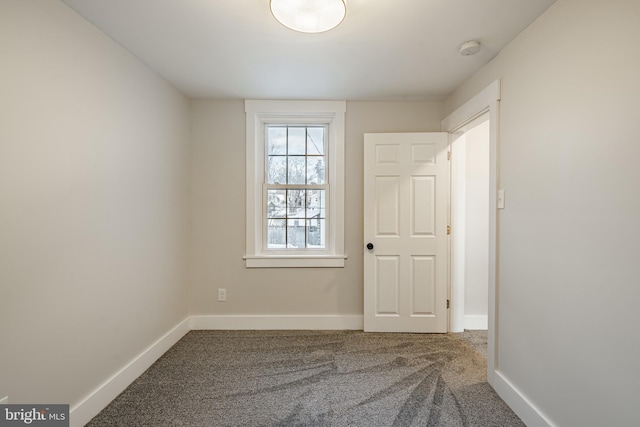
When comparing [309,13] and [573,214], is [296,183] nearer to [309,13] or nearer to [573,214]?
[309,13]

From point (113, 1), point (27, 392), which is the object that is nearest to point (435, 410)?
point (27, 392)

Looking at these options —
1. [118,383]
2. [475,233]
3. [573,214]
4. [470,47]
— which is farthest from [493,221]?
[118,383]

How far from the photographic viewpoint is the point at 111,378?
1.83m

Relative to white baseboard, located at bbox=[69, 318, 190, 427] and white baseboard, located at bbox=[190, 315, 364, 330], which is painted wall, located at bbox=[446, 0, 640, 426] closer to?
white baseboard, located at bbox=[190, 315, 364, 330]

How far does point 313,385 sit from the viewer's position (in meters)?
1.99

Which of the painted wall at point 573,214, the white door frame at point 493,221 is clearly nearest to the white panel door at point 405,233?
the white door frame at point 493,221

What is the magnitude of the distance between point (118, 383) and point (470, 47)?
329cm

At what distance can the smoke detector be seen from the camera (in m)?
1.86

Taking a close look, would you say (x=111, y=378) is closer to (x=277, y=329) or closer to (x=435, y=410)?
(x=277, y=329)

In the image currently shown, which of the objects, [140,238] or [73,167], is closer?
[73,167]

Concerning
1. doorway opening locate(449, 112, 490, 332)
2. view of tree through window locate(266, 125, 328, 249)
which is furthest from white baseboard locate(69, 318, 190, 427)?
doorway opening locate(449, 112, 490, 332)

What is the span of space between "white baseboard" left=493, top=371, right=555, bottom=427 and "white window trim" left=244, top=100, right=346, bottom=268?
159 cm

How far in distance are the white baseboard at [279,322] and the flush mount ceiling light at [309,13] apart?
256cm

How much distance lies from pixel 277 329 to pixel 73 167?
2.23 metres
